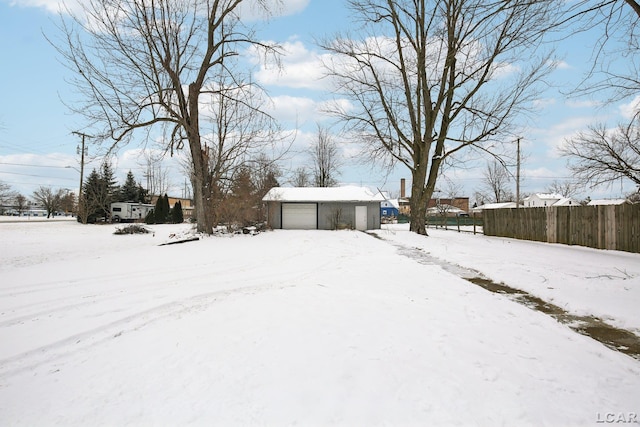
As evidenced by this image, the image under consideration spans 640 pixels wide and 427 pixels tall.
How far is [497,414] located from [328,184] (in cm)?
3825

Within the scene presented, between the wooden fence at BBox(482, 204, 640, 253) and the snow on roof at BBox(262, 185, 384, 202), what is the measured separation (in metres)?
9.98

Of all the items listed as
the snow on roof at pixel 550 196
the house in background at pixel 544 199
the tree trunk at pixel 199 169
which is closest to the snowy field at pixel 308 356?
the tree trunk at pixel 199 169

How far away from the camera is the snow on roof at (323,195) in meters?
25.2

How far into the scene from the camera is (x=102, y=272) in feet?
22.5

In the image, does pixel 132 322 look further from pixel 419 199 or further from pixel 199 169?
pixel 419 199

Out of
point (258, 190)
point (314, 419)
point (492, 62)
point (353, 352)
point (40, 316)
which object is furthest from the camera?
point (258, 190)

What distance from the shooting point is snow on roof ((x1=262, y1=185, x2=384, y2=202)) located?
25.2m

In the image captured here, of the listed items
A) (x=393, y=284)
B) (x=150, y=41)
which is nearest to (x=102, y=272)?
(x=393, y=284)

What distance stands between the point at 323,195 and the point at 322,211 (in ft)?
4.66

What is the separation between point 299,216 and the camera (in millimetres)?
25750

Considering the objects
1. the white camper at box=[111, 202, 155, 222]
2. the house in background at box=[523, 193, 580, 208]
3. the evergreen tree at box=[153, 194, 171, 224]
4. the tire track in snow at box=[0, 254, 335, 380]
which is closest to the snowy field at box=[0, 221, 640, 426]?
the tire track in snow at box=[0, 254, 335, 380]

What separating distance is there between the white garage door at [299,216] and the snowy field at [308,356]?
65.4 ft

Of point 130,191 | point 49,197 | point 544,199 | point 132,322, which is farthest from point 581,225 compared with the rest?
point 49,197

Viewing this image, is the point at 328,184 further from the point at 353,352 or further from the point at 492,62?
the point at 353,352
